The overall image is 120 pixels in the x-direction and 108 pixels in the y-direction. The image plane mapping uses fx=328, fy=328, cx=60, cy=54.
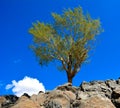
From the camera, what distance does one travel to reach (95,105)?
55.4 ft

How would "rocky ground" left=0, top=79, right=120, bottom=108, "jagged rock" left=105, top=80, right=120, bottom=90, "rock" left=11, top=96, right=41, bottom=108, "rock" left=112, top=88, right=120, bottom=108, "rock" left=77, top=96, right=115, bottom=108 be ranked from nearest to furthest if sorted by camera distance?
"rock" left=77, top=96, right=115, bottom=108
"rock" left=11, top=96, right=41, bottom=108
"rocky ground" left=0, top=79, right=120, bottom=108
"rock" left=112, top=88, right=120, bottom=108
"jagged rock" left=105, top=80, right=120, bottom=90

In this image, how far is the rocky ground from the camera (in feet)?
56.8

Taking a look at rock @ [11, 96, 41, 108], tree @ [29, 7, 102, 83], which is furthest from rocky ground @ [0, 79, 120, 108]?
tree @ [29, 7, 102, 83]

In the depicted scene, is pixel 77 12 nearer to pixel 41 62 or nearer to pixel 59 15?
pixel 59 15

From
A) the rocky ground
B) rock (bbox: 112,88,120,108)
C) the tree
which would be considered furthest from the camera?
the tree

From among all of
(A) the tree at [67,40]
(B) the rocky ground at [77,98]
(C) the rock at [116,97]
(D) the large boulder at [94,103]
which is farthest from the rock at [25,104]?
(A) the tree at [67,40]

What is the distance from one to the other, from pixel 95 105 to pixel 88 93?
242cm

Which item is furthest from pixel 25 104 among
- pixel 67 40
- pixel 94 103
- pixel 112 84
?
pixel 67 40

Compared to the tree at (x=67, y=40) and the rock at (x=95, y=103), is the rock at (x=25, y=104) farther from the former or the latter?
the tree at (x=67, y=40)

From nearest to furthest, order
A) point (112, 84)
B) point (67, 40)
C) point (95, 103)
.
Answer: point (95, 103)
point (112, 84)
point (67, 40)

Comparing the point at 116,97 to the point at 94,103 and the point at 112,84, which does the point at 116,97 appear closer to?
the point at 94,103

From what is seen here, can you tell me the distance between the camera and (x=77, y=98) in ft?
61.8

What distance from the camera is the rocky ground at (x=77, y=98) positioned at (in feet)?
56.8

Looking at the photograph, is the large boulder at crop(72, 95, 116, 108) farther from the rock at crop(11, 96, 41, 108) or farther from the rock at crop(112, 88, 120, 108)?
the rock at crop(11, 96, 41, 108)
